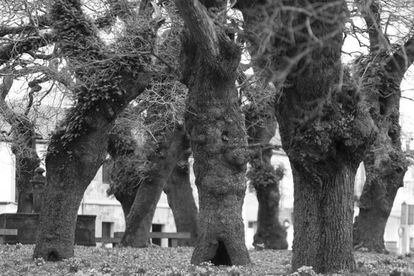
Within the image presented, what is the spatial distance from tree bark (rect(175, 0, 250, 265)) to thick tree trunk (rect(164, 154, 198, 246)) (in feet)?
48.5

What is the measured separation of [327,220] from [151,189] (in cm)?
1257

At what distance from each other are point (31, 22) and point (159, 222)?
35040 mm

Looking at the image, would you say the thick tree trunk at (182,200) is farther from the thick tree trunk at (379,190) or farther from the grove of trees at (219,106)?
the thick tree trunk at (379,190)

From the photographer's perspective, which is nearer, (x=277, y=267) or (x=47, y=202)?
(x=277, y=267)

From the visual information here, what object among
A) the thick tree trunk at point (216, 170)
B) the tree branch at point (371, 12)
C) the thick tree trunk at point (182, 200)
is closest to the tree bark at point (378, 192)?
the thick tree trunk at point (182, 200)

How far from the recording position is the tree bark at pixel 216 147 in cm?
1480

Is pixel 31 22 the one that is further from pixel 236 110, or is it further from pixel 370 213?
pixel 370 213

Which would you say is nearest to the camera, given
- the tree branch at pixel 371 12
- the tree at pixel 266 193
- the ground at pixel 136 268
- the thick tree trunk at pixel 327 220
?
the tree branch at pixel 371 12

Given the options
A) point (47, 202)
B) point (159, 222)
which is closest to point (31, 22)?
point (47, 202)

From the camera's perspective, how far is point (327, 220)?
12422 mm

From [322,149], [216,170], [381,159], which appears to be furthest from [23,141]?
[322,149]

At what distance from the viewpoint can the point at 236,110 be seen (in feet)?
51.2

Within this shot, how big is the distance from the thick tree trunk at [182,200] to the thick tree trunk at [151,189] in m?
5.04

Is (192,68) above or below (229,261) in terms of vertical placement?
above
